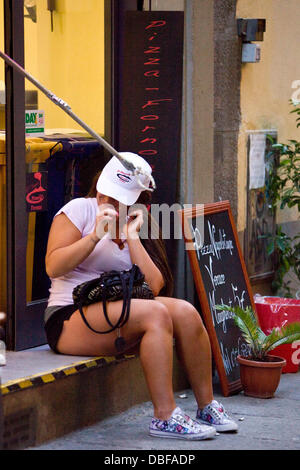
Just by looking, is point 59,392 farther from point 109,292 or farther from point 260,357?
point 260,357

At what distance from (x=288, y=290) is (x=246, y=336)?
61.5 inches

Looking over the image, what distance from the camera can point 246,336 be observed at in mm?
5266

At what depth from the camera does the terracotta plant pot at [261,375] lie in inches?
206

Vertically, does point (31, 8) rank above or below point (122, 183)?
above

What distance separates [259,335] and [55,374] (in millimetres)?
1383

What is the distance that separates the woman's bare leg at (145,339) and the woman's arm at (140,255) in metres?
0.21

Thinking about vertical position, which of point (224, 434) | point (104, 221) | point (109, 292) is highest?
point (104, 221)

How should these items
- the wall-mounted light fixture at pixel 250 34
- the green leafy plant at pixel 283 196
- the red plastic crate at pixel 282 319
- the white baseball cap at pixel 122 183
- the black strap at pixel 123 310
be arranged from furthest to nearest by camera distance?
the green leafy plant at pixel 283 196
the wall-mounted light fixture at pixel 250 34
the red plastic crate at pixel 282 319
the white baseball cap at pixel 122 183
the black strap at pixel 123 310

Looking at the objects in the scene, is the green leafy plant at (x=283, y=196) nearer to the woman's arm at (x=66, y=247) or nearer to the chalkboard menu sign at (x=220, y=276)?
the chalkboard menu sign at (x=220, y=276)

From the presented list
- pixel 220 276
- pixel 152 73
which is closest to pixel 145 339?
pixel 220 276

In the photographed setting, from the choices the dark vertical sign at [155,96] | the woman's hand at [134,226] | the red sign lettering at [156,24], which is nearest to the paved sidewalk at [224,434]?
the woman's hand at [134,226]

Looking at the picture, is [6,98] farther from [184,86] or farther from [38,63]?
[184,86]

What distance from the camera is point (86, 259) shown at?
4.65m

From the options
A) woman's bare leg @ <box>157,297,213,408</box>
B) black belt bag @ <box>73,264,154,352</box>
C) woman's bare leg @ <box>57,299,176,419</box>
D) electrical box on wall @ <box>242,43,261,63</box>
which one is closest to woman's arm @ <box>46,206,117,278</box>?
black belt bag @ <box>73,264,154,352</box>
